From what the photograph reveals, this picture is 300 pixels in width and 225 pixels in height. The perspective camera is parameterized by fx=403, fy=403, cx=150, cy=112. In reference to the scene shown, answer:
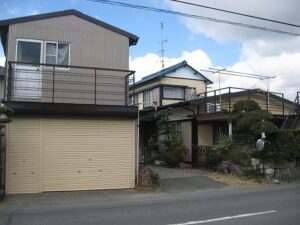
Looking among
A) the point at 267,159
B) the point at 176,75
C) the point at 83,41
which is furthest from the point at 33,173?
the point at 176,75

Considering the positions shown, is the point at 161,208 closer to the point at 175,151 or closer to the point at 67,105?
the point at 67,105

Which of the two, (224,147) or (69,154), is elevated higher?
(224,147)

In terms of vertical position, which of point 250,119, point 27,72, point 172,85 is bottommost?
point 250,119

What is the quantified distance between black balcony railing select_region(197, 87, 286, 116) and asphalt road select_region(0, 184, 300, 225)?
8.80 m

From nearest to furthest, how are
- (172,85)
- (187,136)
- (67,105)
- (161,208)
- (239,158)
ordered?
(161,208), (67,105), (239,158), (187,136), (172,85)

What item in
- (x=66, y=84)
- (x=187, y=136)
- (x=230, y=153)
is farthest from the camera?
(x=187, y=136)

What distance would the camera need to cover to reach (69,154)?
49.0 feet

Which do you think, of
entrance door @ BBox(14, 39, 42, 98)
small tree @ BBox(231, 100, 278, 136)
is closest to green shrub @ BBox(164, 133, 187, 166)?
small tree @ BBox(231, 100, 278, 136)

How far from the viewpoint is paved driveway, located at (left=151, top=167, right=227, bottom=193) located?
15.8 metres

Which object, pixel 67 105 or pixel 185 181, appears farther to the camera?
pixel 185 181

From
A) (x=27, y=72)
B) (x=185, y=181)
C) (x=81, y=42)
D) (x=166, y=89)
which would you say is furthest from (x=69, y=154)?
(x=166, y=89)

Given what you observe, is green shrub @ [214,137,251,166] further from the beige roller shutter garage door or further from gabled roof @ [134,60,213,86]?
gabled roof @ [134,60,213,86]

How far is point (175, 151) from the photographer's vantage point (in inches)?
906

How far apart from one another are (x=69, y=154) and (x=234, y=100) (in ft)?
39.3
